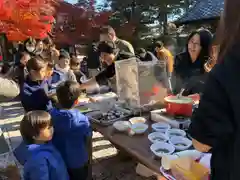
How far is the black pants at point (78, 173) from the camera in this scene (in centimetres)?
Answer: 192

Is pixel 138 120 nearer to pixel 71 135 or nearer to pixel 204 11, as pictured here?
pixel 71 135

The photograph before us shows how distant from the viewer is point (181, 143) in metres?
1.55

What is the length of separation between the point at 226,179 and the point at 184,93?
1722mm

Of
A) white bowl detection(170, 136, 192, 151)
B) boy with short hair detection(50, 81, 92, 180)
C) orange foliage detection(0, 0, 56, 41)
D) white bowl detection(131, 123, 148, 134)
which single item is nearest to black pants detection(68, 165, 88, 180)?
boy with short hair detection(50, 81, 92, 180)

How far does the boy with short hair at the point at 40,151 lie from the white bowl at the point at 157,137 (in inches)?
25.6

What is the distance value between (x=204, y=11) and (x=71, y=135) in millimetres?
7631

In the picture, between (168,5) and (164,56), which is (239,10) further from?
(168,5)

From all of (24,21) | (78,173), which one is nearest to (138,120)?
(78,173)

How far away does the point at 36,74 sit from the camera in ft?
8.54

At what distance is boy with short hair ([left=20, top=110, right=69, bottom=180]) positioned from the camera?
4.81 ft

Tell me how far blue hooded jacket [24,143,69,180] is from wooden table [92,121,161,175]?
450mm

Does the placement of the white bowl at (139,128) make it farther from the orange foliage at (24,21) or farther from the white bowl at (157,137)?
the orange foliage at (24,21)

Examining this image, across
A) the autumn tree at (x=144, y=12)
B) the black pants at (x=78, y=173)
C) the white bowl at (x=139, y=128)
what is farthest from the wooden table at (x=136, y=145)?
the autumn tree at (x=144, y=12)

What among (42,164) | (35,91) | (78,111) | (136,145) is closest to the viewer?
(42,164)
